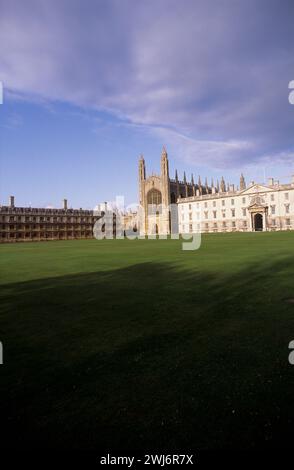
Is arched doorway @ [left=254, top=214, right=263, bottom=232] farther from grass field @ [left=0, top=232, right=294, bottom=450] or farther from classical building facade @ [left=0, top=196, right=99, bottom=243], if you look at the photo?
grass field @ [left=0, top=232, right=294, bottom=450]

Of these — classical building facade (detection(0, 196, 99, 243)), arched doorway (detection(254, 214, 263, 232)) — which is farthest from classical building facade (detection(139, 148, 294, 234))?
classical building facade (detection(0, 196, 99, 243))

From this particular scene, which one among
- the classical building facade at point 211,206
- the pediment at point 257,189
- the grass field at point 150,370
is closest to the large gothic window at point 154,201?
the classical building facade at point 211,206

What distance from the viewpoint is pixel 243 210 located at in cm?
8038

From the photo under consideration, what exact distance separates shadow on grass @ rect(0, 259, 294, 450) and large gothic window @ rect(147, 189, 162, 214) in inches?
3594

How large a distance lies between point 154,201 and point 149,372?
9737 cm

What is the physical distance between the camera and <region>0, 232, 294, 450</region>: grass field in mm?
3508

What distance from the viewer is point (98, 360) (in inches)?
207

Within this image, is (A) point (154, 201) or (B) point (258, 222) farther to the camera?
(A) point (154, 201)

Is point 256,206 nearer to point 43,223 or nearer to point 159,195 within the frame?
point 159,195

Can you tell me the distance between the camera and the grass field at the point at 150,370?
3.51 metres

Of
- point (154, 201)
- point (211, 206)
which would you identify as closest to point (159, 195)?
point (154, 201)

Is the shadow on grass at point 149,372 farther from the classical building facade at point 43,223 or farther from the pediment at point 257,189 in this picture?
the classical building facade at point 43,223

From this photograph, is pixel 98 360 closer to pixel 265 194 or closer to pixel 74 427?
pixel 74 427

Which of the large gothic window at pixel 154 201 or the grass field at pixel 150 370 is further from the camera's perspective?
the large gothic window at pixel 154 201
